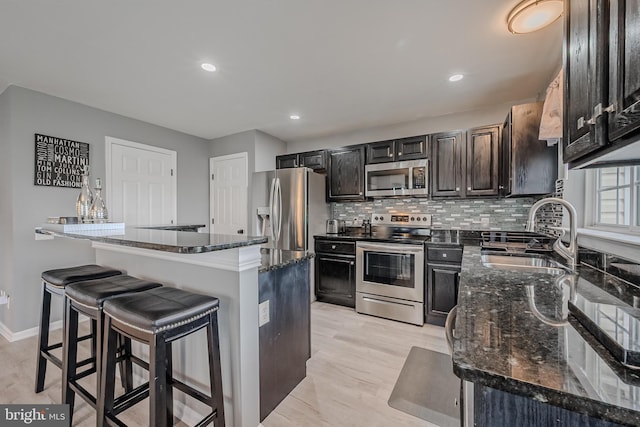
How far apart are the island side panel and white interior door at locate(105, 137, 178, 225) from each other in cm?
254

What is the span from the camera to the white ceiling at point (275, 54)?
166 cm

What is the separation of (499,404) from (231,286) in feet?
3.88

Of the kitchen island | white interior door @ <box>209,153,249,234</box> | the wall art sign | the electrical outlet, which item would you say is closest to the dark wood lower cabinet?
the electrical outlet

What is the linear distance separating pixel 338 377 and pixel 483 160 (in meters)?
2.66

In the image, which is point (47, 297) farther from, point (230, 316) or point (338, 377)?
point (338, 377)

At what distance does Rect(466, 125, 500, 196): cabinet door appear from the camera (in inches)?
113

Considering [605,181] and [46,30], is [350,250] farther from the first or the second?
[46,30]

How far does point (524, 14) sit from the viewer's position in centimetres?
159

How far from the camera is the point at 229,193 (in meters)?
4.28

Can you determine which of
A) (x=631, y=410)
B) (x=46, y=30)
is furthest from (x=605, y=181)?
(x=46, y=30)

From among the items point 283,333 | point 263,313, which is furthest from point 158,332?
point 283,333

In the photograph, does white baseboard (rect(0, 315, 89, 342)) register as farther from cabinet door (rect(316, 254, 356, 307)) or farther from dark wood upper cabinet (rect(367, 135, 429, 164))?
dark wood upper cabinet (rect(367, 135, 429, 164))

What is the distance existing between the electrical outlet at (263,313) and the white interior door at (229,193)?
2.71 metres

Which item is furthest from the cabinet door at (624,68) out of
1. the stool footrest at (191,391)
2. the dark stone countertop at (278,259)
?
the stool footrest at (191,391)
